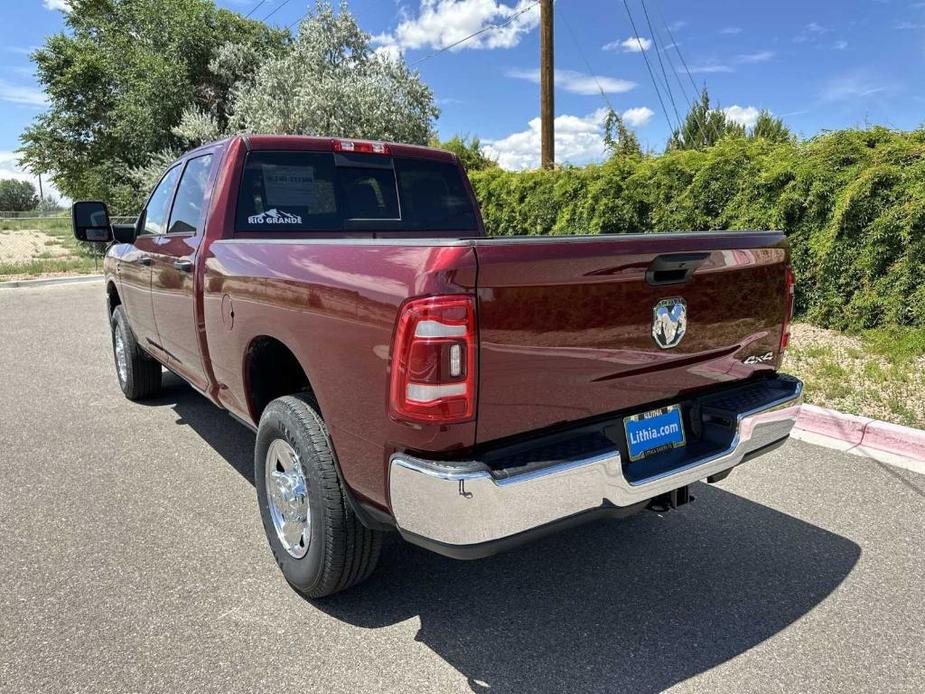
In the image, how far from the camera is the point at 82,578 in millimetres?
2992

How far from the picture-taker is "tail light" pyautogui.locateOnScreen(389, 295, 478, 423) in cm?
196

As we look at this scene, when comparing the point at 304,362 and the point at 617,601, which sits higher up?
the point at 304,362

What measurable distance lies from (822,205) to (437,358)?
6.64 metres

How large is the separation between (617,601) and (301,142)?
2894mm

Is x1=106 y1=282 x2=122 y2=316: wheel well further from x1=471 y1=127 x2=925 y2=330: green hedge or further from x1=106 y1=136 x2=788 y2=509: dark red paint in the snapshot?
x1=471 y1=127 x2=925 y2=330: green hedge

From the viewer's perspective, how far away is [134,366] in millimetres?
5574

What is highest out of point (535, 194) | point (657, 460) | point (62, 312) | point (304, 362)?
point (535, 194)

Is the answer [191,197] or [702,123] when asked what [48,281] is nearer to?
[191,197]

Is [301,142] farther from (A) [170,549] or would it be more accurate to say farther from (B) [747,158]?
(B) [747,158]

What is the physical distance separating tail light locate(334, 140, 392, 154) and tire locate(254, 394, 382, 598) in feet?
5.67

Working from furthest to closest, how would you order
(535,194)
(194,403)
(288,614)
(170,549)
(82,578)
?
(535,194) < (194,403) < (170,549) < (82,578) < (288,614)

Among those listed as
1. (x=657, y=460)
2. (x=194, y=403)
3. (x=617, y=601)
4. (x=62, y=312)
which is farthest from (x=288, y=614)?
(x=62, y=312)

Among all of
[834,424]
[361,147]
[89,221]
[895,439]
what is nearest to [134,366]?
[89,221]

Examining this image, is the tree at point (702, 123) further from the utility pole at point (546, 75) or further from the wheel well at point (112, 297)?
the wheel well at point (112, 297)
